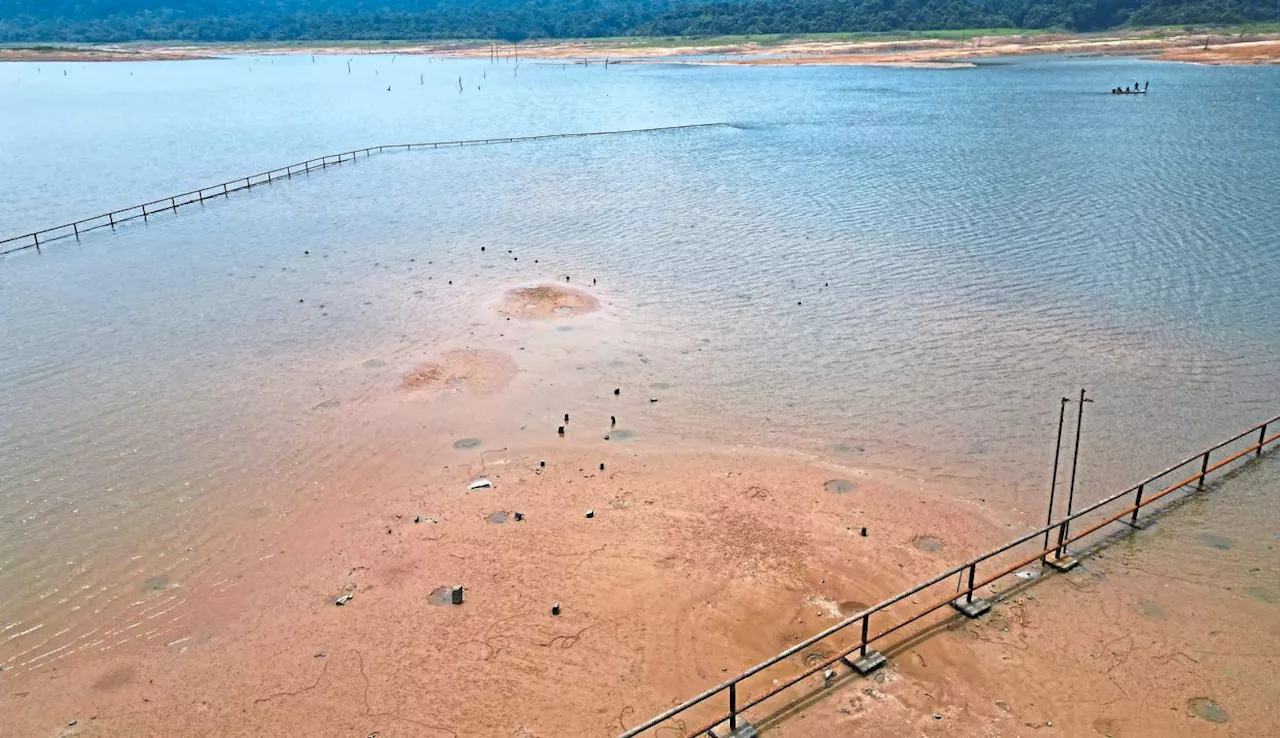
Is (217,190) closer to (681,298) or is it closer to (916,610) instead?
(681,298)

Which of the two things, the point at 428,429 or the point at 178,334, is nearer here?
the point at 428,429

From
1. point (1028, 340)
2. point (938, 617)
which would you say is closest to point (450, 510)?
point (938, 617)

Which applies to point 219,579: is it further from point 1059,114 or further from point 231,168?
point 1059,114

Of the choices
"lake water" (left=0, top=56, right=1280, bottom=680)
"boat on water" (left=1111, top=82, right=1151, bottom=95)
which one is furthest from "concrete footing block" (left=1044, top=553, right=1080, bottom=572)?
"boat on water" (left=1111, top=82, right=1151, bottom=95)

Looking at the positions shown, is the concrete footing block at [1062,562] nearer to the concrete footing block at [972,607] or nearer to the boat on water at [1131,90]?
the concrete footing block at [972,607]

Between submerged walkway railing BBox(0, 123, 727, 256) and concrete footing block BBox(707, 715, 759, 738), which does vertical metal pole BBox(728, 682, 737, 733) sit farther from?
submerged walkway railing BBox(0, 123, 727, 256)

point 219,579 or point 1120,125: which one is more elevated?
point 1120,125
